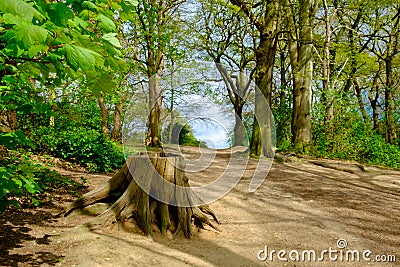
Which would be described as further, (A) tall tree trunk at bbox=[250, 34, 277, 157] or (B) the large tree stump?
(A) tall tree trunk at bbox=[250, 34, 277, 157]

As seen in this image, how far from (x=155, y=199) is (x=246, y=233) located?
155 cm

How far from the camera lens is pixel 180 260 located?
3586mm

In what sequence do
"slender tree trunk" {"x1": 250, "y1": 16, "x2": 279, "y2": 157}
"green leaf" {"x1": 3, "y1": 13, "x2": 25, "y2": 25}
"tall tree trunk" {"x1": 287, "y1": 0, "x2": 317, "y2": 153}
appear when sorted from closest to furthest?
"green leaf" {"x1": 3, "y1": 13, "x2": 25, "y2": 25}
"slender tree trunk" {"x1": 250, "y1": 16, "x2": 279, "y2": 157}
"tall tree trunk" {"x1": 287, "y1": 0, "x2": 317, "y2": 153}

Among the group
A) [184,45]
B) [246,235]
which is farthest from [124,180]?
[184,45]

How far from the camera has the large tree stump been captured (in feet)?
14.2

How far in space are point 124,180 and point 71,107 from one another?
19.8ft

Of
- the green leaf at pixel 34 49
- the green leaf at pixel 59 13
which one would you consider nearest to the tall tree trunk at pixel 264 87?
the green leaf at pixel 34 49

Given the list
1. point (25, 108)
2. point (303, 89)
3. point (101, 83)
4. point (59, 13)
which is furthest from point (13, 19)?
point (303, 89)

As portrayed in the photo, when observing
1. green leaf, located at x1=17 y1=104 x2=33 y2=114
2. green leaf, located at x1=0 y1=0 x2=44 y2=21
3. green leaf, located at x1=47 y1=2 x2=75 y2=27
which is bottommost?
green leaf, located at x1=17 y1=104 x2=33 y2=114

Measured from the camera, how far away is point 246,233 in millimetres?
4949
